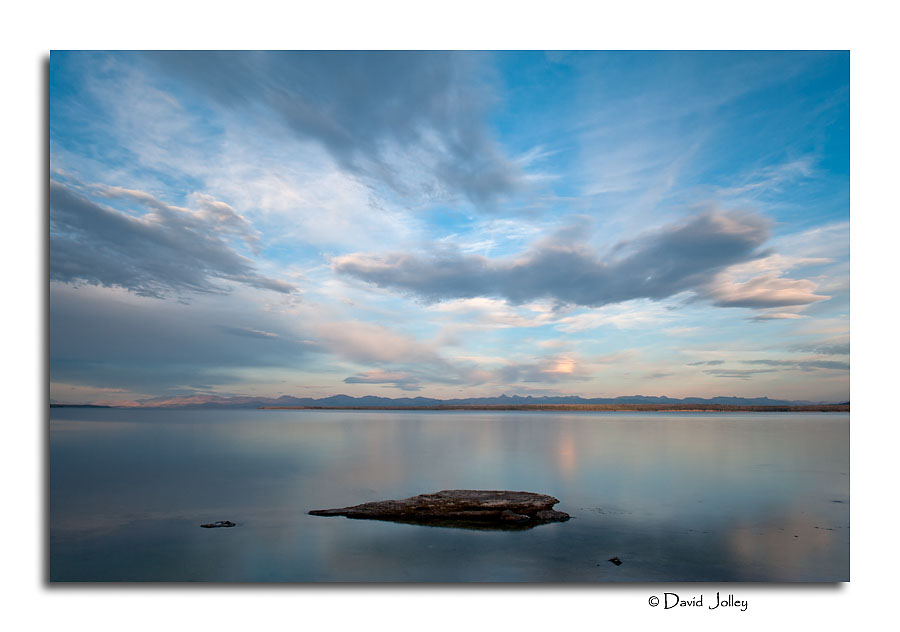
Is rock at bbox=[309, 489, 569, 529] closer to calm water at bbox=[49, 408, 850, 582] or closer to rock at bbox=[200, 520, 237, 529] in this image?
calm water at bbox=[49, 408, 850, 582]

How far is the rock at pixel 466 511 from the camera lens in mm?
7297

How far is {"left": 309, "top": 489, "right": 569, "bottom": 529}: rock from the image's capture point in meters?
7.30

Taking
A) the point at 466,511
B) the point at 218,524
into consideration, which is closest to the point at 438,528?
the point at 466,511

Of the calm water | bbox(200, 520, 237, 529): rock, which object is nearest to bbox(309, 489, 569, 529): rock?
the calm water

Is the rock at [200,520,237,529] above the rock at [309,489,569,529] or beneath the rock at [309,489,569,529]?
beneath

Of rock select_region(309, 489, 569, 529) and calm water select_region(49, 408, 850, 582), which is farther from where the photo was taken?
rock select_region(309, 489, 569, 529)

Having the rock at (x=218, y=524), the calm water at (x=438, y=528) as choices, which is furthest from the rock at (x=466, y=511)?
the rock at (x=218, y=524)

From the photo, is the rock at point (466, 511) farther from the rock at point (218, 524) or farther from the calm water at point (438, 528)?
the rock at point (218, 524)

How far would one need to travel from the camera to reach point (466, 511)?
7.37m

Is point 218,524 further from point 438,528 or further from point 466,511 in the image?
point 466,511

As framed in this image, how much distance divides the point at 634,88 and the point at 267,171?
5.73 metres

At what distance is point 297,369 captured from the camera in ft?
28.4
